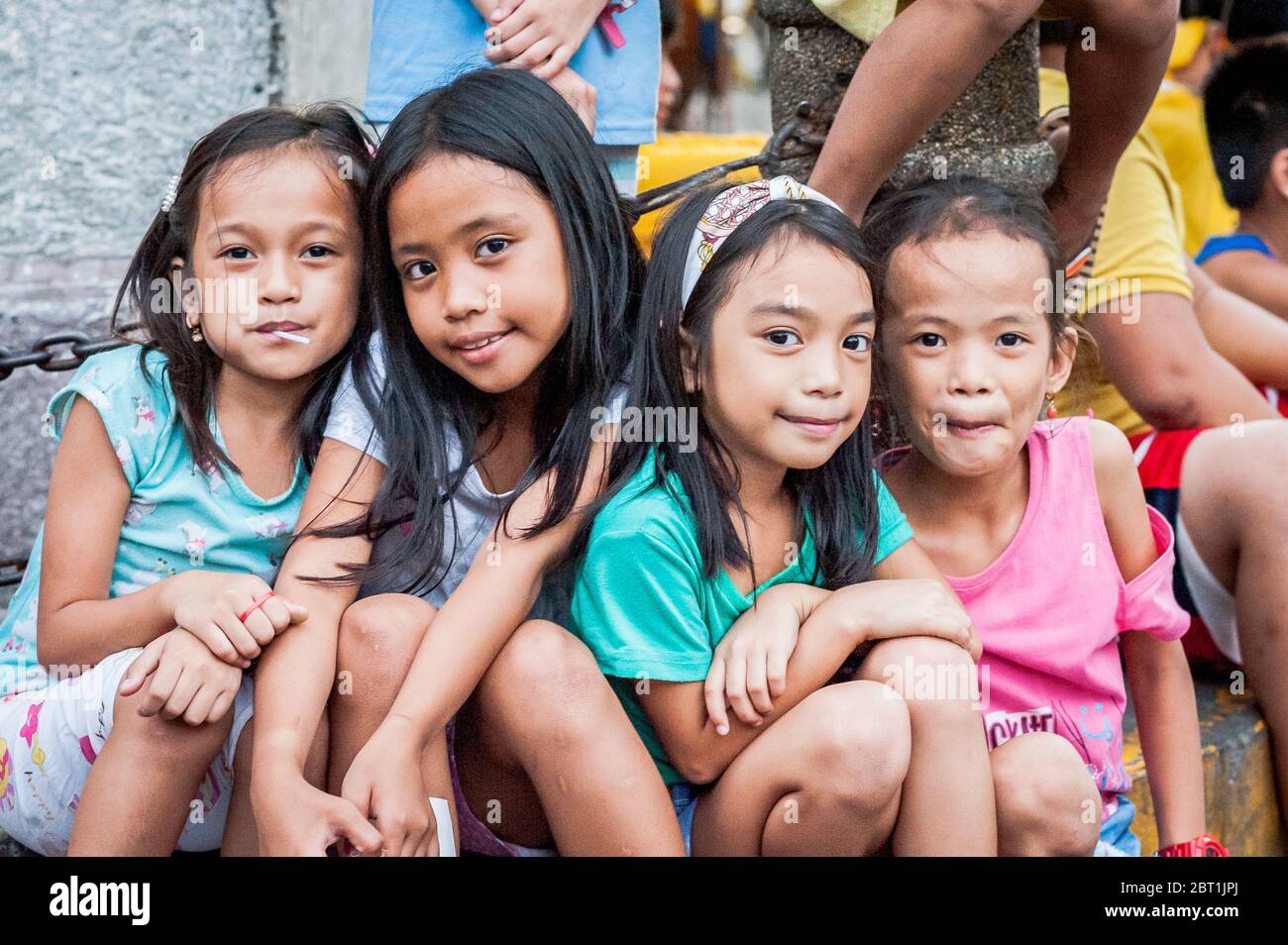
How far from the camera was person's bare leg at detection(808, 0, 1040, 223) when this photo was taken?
237 centimetres

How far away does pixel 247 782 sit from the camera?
1.88 metres

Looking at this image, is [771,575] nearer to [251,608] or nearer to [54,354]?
[251,608]

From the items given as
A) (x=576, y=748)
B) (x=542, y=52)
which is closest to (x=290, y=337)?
(x=542, y=52)

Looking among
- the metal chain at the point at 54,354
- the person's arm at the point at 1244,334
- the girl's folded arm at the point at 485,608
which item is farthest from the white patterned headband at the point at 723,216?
the person's arm at the point at 1244,334

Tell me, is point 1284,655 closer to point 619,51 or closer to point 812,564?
point 812,564

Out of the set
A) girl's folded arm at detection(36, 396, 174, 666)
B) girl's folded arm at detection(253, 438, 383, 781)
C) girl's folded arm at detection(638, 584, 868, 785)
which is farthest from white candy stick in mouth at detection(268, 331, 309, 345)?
girl's folded arm at detection(638, 584, 868, 785)

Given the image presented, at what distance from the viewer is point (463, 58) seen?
2.50 m

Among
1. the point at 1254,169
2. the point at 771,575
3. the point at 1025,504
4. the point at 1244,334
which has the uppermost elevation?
the point at 1254,169

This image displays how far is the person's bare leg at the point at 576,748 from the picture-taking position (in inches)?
71.0

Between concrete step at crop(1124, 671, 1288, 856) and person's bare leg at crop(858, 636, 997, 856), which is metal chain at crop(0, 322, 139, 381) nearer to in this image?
person's bare leg at crop(858, 636, 997, 856)

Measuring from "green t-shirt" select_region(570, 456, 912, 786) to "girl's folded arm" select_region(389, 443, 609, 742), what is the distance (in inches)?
2.5

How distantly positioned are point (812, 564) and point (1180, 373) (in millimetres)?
1384

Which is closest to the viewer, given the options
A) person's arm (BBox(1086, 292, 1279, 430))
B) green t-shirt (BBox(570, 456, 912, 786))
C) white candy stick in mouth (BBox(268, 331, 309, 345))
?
green t-shirt (BBox(570, 456, 912, 786))

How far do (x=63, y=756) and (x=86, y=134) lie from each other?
190 centimetres
